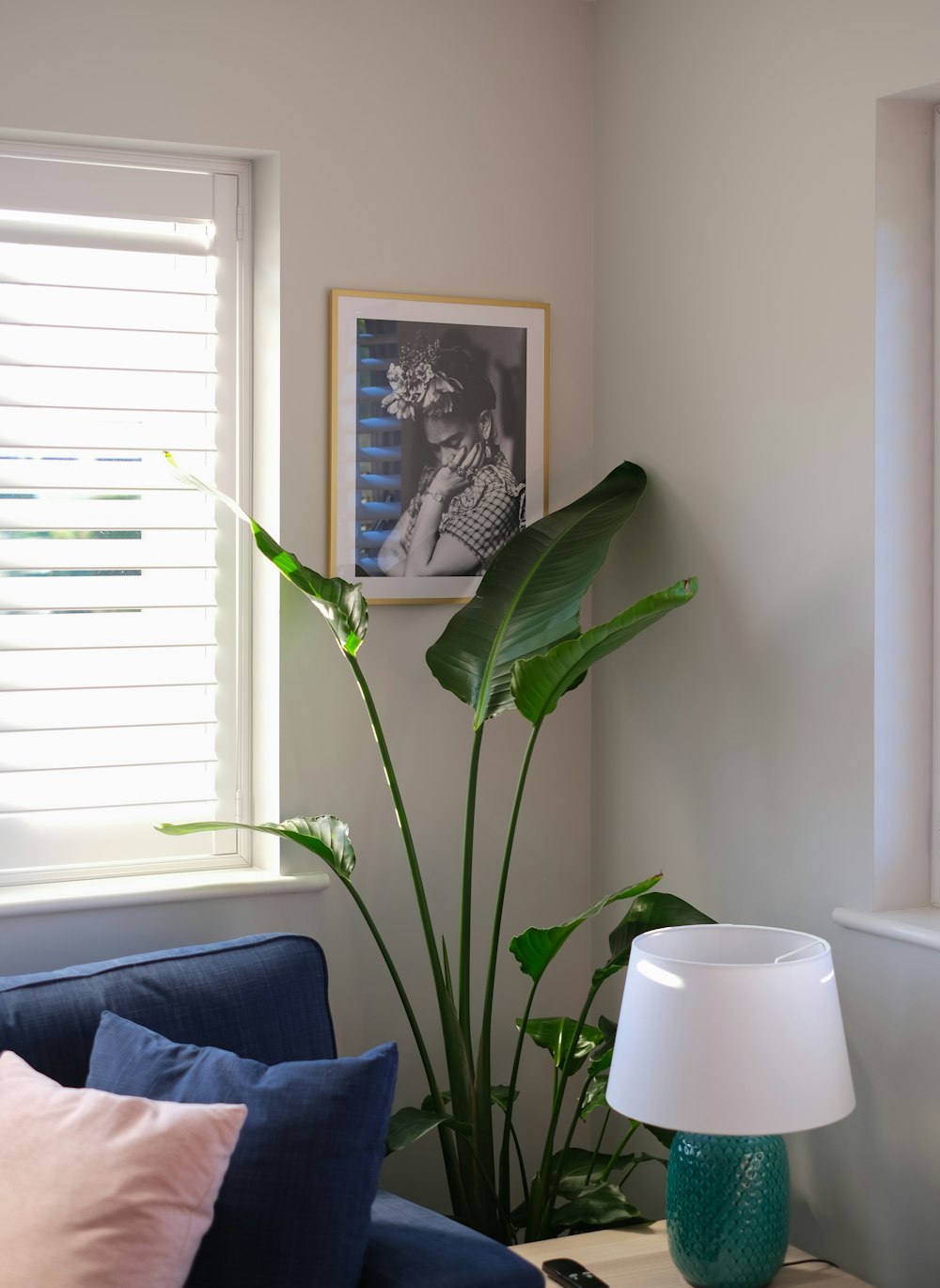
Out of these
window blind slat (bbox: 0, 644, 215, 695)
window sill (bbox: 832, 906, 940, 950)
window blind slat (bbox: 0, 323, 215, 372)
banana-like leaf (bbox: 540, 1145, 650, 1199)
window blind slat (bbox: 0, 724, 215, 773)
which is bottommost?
banana-like leaf (bbox: 540, 1145, 650, 1199)

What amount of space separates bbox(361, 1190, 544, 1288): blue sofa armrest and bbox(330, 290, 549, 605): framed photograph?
3.97ft

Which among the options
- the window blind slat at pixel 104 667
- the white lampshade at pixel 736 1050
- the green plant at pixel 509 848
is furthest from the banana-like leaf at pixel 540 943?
the window blind slat at pixel 104 667

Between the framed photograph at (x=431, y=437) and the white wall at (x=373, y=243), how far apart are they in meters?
0.04

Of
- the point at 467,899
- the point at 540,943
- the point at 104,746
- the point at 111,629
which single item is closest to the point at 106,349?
the point at 111,629

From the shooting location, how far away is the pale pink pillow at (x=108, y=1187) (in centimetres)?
164

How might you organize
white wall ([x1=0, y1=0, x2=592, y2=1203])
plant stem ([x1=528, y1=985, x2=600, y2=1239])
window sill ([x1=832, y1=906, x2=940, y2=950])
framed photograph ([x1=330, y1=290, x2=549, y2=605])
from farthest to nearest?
framed photograph ([x1=330, y1=290, x2=549, y2=605]), white wall ([x1=0, y1=0, x2=592, y2=1203]), plant stem ([x1=528, y1=985, x2=600, y2=1239]), window sill ([x1=832, y1=906, x2=940, y2=950])

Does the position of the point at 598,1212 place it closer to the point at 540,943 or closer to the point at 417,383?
the point at 540,943

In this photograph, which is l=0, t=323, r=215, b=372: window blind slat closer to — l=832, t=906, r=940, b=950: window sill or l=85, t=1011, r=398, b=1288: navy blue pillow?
l=85, t=1011, r=398, b=1288: navy blue pillow

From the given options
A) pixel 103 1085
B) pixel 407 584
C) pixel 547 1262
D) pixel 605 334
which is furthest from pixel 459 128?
pixel 547 1262

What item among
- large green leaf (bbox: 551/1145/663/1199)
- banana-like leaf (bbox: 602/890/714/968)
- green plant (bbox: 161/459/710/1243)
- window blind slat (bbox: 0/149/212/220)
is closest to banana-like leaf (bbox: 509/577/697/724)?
green plant (bbox: 161/459/710/1243)

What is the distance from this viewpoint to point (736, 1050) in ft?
5.88

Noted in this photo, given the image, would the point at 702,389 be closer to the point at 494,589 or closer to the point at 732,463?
the point at 732,463

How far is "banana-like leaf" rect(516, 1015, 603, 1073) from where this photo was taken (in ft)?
8.06

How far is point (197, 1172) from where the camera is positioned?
67.4 inches
